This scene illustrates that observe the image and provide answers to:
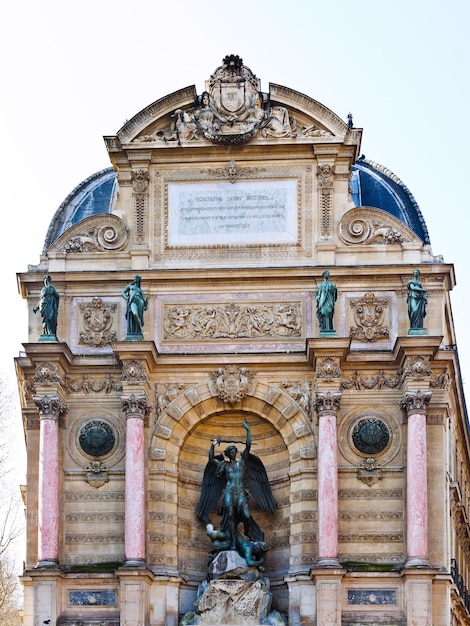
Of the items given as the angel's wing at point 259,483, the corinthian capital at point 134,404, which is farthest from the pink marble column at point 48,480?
the angel's wing at point 259,483

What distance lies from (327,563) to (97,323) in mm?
6595

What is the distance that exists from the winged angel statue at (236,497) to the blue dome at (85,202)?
609 cm

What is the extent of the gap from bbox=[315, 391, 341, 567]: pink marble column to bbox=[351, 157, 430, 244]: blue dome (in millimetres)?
5164

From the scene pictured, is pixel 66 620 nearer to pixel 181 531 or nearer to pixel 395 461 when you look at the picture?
pixel 181 531

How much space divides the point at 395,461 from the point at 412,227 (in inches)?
226

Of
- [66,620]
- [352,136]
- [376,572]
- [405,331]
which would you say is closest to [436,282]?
[405,331]

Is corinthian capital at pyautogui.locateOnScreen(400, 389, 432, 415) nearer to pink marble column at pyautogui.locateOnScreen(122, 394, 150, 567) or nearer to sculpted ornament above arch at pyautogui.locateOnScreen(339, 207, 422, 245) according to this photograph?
sculpted ornament above arch at pyautogui.locateOnScreen(339, 207, 422, 245)

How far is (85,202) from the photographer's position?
118 feet

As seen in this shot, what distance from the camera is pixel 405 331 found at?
1288 inches

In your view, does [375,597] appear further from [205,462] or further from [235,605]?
[205,462]

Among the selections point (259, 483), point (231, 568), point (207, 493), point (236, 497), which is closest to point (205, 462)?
point (207, 493)

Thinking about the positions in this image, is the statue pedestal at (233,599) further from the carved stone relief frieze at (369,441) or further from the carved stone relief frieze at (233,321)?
the carved stone relief frieze at (233,321)

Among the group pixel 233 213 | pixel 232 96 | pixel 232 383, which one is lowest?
pixel 232 383

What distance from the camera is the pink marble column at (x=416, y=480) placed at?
31.0m
